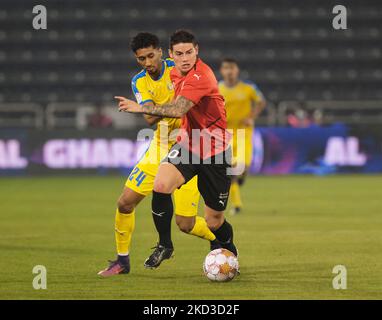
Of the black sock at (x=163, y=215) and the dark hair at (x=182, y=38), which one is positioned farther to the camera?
the black sock at (x=163, y=215)

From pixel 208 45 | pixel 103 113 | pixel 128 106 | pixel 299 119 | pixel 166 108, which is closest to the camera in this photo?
pixel 128 106

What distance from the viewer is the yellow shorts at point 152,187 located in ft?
26.7

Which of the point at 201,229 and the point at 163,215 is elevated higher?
the point at 163,215

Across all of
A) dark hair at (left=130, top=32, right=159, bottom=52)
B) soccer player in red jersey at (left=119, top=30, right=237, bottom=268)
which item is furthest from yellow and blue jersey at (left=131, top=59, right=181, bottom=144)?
dark hair at (left=130, top=32, right=159, bottom=52)

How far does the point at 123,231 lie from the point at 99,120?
51.4 ft

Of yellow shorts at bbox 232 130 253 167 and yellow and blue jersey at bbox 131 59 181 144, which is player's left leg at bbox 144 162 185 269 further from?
yellow shorts at bbox 232 130 253 167

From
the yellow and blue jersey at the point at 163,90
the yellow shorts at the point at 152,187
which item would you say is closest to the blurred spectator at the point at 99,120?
the yellow and blue jersey at the point at 163,90

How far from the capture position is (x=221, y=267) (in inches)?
297

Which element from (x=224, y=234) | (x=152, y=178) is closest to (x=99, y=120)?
(x=152, y=178)

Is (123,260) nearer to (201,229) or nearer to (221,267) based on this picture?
(201,229)

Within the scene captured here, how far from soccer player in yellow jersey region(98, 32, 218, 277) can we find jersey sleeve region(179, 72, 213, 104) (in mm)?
442

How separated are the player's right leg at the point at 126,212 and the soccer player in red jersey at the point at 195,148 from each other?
0.18m

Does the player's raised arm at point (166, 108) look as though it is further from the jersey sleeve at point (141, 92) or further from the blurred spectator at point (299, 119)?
the blurred spectator at point (299, 119)

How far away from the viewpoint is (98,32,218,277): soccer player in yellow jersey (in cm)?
807
